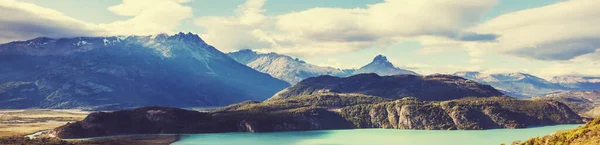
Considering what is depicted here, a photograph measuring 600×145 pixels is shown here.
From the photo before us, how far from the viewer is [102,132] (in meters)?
184

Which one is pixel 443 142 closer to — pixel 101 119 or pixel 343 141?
pixel 343 141

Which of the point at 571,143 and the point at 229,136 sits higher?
the point at 571,143

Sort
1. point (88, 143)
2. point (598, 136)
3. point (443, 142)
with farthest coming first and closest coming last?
point (443, 142) → point (88, 143) → point (598, 136)

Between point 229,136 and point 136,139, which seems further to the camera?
point 229,136

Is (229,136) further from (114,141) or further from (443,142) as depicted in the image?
(443,142)

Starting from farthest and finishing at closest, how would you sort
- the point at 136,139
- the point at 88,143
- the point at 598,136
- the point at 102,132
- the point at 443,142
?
the point at 102,132 < the point at 136,139 < the point at 443,142 < the point at 88,143 < the point at 598,136

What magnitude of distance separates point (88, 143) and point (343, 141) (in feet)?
272

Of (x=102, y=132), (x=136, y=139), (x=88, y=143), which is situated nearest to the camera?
(x=88, y=143)

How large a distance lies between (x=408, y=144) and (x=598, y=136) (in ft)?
340

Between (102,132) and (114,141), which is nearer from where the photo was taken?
(114,141)

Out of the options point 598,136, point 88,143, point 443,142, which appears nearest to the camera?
point 598,136

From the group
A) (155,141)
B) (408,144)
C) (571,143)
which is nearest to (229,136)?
(155,141)

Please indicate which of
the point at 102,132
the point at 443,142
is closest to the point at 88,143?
the point at 102,132

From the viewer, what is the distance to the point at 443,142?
511ft
